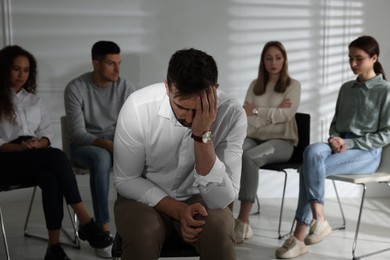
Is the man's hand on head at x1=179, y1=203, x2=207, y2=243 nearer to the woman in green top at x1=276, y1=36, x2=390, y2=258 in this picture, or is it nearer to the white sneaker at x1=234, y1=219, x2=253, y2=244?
the woman in green top at x1=276, y1=36, x2=390, y2=258

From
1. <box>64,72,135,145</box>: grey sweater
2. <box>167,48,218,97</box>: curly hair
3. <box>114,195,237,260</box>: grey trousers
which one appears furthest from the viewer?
<box>64,72,135,145</box>: grey sweater

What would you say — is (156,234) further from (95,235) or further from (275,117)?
(275,117)

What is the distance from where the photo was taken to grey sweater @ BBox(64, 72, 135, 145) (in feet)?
11.2

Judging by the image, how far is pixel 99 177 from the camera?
3131mm

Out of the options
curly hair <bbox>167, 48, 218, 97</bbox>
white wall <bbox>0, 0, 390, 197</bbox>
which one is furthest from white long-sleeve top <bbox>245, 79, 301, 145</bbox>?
curly hair <bbox>167, 48, 218, 97</bbox>

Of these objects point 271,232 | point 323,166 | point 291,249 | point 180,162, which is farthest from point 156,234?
point 271,232

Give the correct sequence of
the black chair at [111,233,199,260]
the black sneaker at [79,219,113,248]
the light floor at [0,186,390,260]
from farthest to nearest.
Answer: the light floor at [0,186,390,260], the black sneaker at [79,219,113,248], the black chair at [111,233,199,260]

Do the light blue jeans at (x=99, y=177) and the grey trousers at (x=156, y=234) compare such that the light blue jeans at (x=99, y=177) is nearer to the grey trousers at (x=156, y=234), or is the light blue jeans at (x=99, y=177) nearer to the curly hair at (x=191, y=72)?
the grey trousers at (x=156, y=234)

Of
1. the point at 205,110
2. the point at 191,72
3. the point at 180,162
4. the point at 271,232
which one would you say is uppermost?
the point at 191,72

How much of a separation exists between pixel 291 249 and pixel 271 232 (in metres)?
0.49

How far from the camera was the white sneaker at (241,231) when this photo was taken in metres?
3.23

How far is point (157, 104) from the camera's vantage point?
6.51 ft

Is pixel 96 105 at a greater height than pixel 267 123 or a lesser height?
greater

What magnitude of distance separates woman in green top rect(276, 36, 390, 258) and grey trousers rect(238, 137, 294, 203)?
0.95 feet
